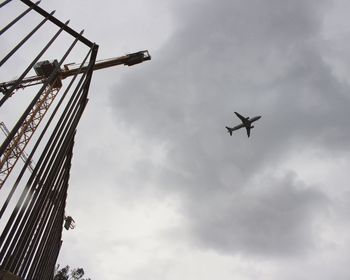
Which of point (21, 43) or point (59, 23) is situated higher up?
point (59, 23)

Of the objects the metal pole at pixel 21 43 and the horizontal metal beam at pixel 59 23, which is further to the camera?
the horizontal metal beam at pixel 59 23

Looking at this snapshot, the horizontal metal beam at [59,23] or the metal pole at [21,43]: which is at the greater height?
the horizontal metal beam at [59,23]

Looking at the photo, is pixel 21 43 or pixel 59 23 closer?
pixel 21 43

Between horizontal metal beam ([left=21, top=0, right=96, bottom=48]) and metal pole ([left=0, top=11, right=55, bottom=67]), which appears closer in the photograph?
metal pole ([left=0, top=11, right=55, bottom=67])

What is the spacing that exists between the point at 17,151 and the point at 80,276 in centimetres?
4404

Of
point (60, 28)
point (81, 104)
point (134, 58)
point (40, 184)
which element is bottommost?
point (40, 184)

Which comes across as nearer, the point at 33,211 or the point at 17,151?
the point at 33,211

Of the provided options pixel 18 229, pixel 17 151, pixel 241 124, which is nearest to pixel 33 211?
pixel 18 229

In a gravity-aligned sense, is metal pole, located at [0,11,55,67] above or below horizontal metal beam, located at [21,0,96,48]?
below

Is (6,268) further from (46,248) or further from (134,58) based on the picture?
(134,58)

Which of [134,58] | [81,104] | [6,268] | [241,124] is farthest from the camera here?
[241,124]

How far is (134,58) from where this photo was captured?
169 ft

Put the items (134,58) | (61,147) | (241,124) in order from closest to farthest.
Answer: (61,147), (134,58), (241,124)

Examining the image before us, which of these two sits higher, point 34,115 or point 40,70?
point 40,70
